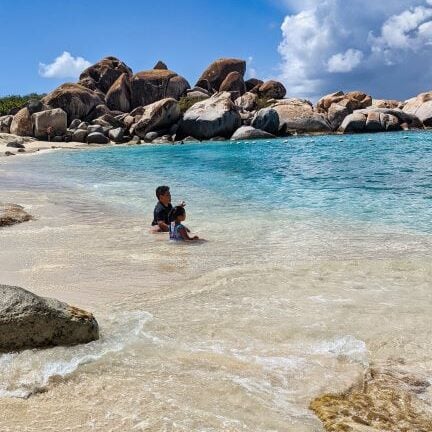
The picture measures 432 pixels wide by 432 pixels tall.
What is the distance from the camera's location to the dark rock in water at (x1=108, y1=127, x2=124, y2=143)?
45.1 m

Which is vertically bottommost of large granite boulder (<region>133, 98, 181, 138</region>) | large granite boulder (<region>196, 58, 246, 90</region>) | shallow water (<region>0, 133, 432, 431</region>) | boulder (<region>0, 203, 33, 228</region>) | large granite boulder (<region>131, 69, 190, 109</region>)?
shallow water (<region>0, 133, 432, 431</region>)

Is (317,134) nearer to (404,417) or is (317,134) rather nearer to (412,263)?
(412,263)

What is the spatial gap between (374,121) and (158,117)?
20705 millimetres

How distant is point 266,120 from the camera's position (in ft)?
152

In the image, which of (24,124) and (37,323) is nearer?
(37,323)

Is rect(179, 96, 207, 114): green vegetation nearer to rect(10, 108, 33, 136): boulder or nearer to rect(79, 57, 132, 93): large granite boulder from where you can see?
rect(79, 57, 132, 93): large granite boulder

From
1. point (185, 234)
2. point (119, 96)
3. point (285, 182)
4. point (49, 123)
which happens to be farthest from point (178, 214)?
point (119, 96)

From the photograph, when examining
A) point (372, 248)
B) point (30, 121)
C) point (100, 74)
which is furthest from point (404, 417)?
point (100, 74)

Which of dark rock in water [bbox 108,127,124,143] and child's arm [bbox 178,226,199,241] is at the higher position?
dark rock in water [bbox 108,127,124,143]

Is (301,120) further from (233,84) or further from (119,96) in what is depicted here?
(119,96)

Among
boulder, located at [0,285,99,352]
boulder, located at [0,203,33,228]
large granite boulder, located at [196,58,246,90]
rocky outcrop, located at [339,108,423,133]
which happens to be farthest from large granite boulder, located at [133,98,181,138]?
boulder, located at [0,285,99,352]

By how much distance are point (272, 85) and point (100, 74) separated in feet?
70.8

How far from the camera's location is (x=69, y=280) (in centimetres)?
562

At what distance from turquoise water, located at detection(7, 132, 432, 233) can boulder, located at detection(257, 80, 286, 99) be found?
33502 mm
